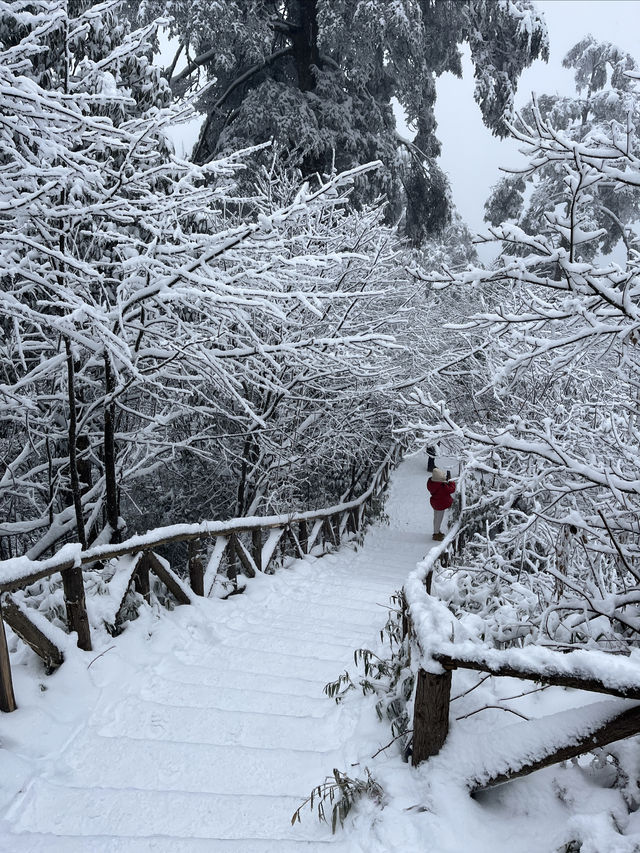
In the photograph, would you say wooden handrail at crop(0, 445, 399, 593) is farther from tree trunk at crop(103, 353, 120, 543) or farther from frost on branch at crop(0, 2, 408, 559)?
frost on branch at crop(0, 2, 408, 559)

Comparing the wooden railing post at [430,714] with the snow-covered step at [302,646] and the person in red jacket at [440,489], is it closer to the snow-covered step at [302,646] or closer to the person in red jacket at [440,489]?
the snow-covered step at [302,646]

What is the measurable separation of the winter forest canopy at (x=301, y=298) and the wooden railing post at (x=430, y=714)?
2.43 ft

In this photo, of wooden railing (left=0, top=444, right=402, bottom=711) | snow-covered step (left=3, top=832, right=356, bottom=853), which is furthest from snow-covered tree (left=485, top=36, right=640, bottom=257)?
snow-covered step (left=3, top=832, right=356, bottom=853)

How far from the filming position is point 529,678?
7.64ft

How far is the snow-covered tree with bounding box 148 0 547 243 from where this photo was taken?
1130cm

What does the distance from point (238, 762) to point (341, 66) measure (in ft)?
50.0

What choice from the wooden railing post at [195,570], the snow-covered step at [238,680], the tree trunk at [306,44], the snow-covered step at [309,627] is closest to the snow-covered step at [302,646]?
the snow-covered step at [309,627]

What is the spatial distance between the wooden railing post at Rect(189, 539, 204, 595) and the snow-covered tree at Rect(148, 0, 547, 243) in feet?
27.9

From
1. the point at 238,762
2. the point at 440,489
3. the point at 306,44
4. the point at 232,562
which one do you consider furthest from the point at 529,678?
the point at 306,44

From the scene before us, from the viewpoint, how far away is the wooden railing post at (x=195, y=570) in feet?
18.2

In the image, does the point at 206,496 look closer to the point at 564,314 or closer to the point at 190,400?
the point at 190,400

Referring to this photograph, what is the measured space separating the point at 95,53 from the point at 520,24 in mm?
12057

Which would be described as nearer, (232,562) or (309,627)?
(309,627)

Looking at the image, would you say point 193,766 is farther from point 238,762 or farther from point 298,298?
point 298,298
